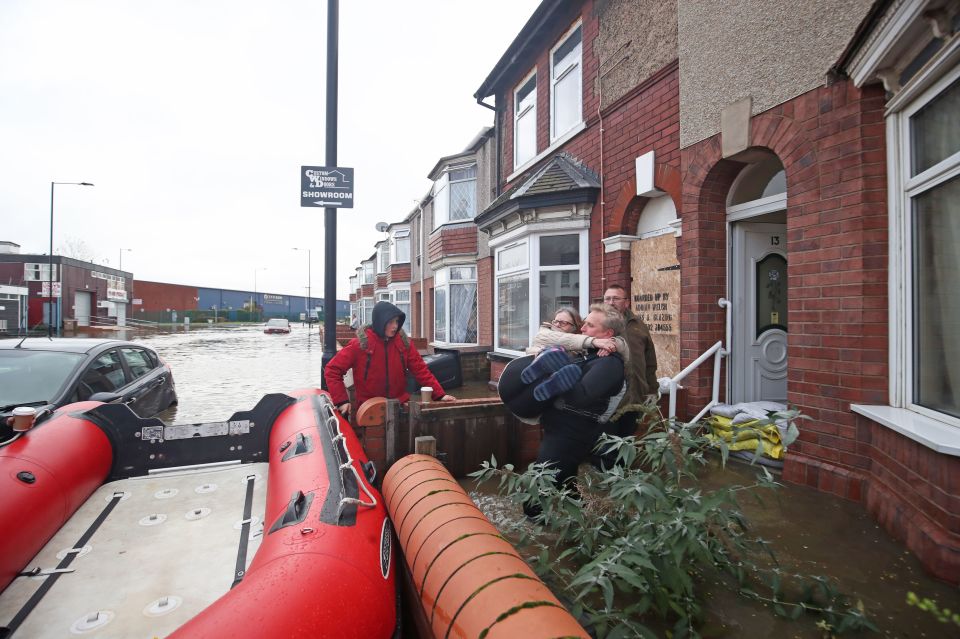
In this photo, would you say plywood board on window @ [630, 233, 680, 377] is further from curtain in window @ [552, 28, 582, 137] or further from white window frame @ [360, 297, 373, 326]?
white window frame @ [360, 297, 373, 326]

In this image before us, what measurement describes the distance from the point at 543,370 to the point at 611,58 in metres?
5.62

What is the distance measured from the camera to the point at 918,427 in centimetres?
283

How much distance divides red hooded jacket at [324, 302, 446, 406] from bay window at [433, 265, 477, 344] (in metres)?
9.18

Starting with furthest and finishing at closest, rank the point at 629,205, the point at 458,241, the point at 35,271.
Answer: the point at 35,271 < the point at 458,241 < the point at 629,205

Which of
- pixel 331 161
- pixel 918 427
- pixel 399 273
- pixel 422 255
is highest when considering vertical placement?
pixel 422 255

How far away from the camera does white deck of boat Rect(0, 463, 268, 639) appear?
2.00 m

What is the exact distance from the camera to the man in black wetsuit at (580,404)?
2943mm

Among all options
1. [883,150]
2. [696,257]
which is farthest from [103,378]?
[883,150]

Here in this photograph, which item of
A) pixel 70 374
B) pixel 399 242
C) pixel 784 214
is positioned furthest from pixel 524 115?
pixel 399 242

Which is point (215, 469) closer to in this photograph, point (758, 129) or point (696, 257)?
point (696, 257)

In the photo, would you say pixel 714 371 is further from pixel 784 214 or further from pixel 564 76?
pixel 564 76

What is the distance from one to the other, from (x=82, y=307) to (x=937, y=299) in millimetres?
51526

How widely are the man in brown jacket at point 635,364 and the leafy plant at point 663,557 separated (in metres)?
0.65

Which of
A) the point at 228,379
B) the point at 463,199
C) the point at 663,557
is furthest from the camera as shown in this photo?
the point at 463,199
